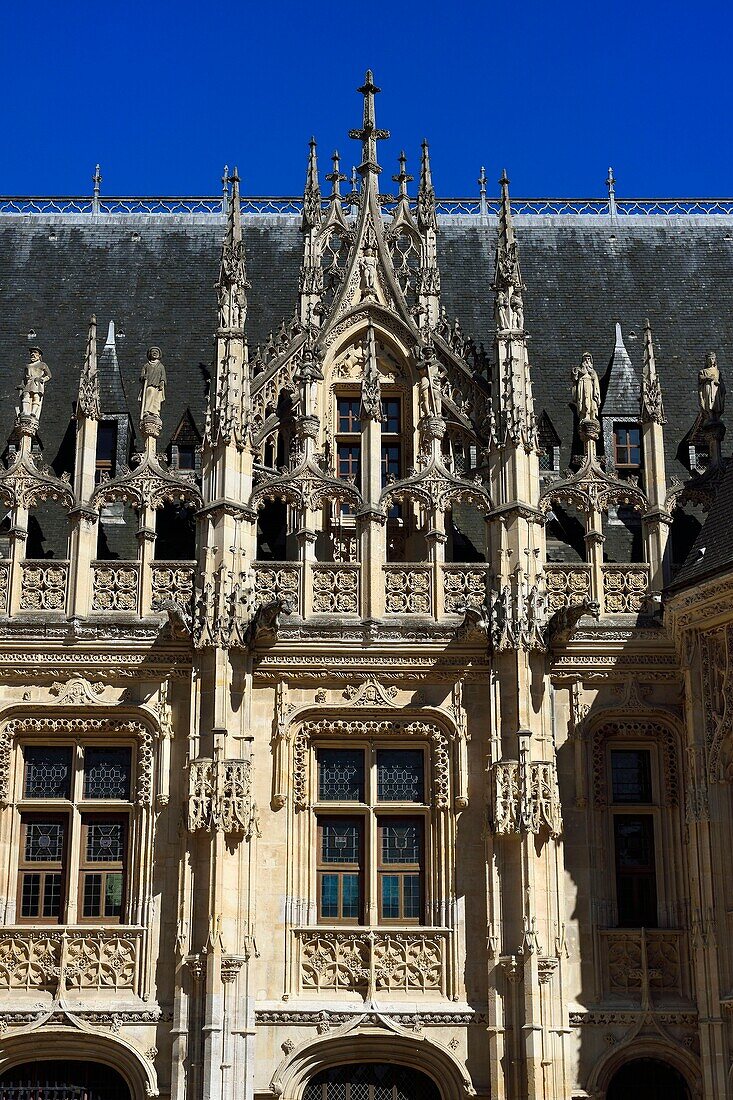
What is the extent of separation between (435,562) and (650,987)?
20.9ft

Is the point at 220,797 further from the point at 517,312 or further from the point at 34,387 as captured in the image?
the point at 517,312

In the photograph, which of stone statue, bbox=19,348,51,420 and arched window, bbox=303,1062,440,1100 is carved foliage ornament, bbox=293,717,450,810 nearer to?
arched window, bbox=303,1062,440,1100

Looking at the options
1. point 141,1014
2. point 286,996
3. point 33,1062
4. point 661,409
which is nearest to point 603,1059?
point 286,996

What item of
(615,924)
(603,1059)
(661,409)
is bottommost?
(603,1059)

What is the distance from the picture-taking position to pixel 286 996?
70.4 feet

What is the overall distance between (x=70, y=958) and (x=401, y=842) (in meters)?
4.61

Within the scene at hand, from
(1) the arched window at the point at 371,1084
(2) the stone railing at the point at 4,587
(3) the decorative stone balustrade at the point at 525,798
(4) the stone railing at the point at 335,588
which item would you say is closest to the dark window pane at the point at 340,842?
(3) the decorative stone balustrade at the point at 525,798

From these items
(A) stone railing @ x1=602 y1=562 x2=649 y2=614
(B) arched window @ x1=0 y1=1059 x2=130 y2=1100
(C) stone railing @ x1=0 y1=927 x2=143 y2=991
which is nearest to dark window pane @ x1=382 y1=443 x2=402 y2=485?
(A) stone railing @ x1=602 y1=562 x2=649 y2=614

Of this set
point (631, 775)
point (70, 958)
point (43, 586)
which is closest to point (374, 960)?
point (70, 958)

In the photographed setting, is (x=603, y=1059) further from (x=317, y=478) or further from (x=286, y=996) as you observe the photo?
(x=317, y=478)

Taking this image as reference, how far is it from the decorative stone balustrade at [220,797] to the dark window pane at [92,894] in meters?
1.71

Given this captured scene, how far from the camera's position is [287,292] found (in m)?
29.4

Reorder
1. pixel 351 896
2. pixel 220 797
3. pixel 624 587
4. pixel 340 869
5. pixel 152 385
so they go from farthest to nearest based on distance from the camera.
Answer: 1. pixel 152 385
2. pixel 624 587
3. pixel 340 869
4. pixel 351 896
5. pixel 220 797

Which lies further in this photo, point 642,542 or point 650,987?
point 642,542
